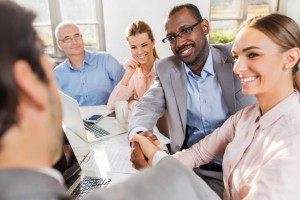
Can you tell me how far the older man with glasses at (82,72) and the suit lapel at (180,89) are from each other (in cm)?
108

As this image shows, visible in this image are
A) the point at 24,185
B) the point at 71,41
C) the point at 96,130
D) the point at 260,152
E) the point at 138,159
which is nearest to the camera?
the point at 24,185

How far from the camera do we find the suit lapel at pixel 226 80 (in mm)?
1573

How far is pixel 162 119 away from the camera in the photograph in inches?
70.4

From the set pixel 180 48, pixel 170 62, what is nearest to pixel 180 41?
pixel 180 48

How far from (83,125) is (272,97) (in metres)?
0.94

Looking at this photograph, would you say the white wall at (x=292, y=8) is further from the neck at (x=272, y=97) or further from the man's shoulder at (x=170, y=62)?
the neck at (x=272, y=97)

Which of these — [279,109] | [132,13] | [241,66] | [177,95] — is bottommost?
[177,95]

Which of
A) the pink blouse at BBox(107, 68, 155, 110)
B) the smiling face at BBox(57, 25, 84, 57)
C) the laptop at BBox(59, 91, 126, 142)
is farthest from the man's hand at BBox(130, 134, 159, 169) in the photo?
the smiling face at BBox(57, 25, 84, 57)

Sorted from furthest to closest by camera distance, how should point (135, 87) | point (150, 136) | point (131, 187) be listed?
point (135, 87) < point (150, 136) < point (131, 187)

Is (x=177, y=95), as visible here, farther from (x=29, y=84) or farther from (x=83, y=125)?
(x=29, y=84)

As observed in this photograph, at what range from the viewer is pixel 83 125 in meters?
1.48

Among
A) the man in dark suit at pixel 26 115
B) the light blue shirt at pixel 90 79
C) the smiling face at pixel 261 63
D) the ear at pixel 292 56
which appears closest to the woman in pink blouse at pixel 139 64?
the light blue shirt at pixel 90 79

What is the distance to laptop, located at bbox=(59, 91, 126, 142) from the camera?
1.46 m

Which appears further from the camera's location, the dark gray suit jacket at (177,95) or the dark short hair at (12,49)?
the dark gray suit jacket at (177,95)
